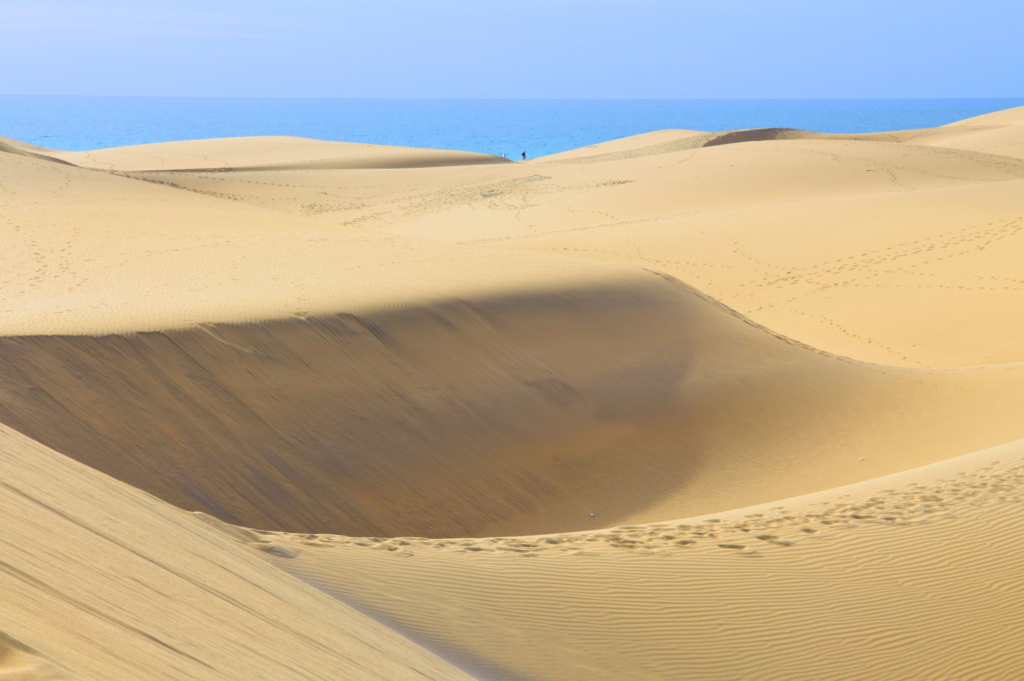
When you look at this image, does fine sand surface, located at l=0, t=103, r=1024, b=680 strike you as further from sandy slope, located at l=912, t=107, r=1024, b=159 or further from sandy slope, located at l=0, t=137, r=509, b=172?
sandy slope, located at l=912, t=107, r=1024, b=159

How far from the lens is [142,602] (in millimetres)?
2906

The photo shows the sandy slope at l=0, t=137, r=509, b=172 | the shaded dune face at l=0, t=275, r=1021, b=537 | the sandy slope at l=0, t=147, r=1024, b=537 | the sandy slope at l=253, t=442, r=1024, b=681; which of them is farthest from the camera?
the sandy slope at l=0, t=137, r=509, b=172

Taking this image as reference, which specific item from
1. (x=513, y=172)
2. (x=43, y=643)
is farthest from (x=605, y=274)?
(x=513, y=172)

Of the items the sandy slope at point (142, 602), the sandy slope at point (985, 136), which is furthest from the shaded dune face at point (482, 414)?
the sandy slope at point (985, 136)

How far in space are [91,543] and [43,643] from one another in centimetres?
124

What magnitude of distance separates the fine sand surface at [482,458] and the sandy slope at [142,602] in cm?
2

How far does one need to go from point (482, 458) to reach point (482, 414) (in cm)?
61

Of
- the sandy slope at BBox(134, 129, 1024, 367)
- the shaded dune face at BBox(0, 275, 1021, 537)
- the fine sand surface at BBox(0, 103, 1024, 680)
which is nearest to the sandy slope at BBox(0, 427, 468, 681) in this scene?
the fine sand surface at BBox(0, 103, 1024, 680)

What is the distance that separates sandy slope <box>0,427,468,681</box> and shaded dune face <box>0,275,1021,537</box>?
239 centimetres

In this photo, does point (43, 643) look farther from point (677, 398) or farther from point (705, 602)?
point (677, 398)

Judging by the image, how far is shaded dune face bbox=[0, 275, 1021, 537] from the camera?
6.88 metres

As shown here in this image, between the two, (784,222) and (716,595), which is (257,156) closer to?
(784,222)

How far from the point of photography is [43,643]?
2096 mm

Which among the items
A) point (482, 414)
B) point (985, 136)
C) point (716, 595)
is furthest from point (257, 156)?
point (716, 595)
